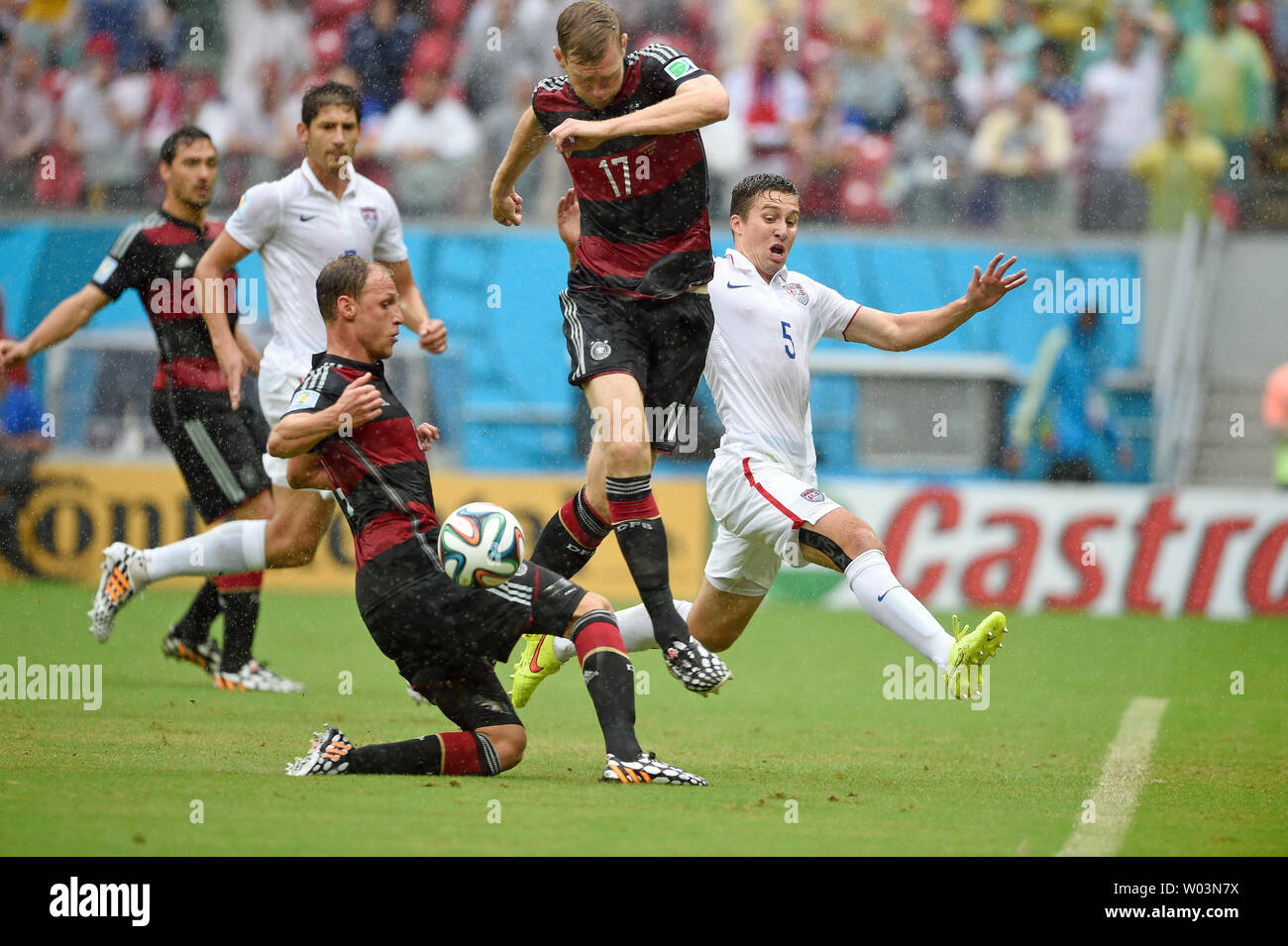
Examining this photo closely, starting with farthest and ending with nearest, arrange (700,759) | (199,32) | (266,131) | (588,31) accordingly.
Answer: (199,32), (266,131), (700,759), (588,31)

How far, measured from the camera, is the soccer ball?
5.47 meters

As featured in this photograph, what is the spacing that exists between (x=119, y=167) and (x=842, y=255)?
7240 millimetres

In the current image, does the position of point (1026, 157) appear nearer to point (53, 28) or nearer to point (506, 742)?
point (53, 28)

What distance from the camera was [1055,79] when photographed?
1638 cm

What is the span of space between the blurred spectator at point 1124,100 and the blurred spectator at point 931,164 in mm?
1263

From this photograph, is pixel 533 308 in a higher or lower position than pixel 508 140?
lower

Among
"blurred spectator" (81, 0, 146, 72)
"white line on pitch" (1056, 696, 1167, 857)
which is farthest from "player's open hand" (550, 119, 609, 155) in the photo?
"blurred spectator" (81, 0, 146, 72)

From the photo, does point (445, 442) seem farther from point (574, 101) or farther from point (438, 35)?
point (574, 101)

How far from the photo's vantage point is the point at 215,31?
1753 centimetres

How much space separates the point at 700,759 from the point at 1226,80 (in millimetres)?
11740

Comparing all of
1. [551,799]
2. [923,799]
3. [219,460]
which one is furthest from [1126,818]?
[219,460]

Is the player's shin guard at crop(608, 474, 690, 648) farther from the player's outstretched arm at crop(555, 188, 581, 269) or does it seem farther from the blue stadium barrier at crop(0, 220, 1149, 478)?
the blue stadium barrier at crop(0, 220, 1149, 478)

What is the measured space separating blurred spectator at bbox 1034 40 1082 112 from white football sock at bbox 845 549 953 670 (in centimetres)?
1103

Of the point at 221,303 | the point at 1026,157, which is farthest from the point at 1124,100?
the point at 221,303
